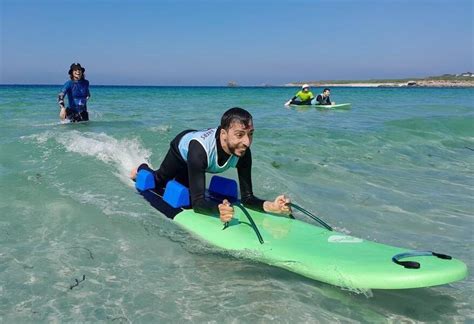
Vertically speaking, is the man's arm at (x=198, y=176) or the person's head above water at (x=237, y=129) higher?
the person's head above water at (x=237, y=129)

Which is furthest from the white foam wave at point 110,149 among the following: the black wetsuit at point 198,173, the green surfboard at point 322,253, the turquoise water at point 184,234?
the green surfboard at point 322,253

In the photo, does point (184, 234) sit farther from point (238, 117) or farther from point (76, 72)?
point (76, 72)

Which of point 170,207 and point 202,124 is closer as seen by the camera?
point 170,207

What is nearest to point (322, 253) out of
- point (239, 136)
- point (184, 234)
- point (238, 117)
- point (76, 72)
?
point (239, 136)

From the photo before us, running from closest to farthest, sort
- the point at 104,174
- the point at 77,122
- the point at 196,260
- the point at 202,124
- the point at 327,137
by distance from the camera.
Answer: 1. the point at 196,260
2. the point at 104,174
3. the point at 327,137
4. the point at 77,122
5. the point at 202,124

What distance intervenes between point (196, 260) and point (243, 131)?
112 cm

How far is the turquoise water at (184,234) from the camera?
9.89 ft

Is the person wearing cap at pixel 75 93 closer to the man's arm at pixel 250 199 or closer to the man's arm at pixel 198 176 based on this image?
the man's arm at pixel 250 199

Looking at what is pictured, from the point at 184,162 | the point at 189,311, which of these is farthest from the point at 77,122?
the point at 189,311

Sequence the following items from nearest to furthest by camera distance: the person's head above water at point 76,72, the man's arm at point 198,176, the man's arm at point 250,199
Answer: the man's arm at point 198,176, the man's arm at point 250,199, the person's head above water at point 76,72

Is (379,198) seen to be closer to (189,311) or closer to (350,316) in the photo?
(350,316)

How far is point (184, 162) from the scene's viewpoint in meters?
4.81

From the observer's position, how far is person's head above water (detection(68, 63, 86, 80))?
454 inches

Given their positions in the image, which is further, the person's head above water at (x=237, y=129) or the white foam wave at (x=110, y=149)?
the white foam wave at (x=110, y=149)
